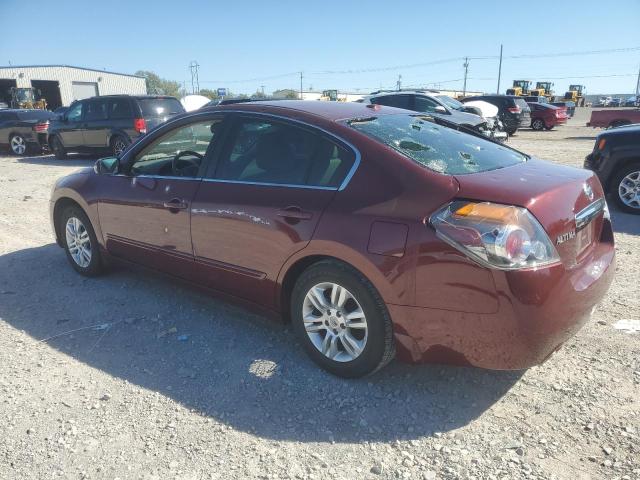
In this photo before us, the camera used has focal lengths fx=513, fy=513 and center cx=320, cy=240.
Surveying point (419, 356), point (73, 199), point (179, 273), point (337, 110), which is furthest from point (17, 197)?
point (419, 356)

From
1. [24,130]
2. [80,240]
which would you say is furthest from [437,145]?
[24,130]

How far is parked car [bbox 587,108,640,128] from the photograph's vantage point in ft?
58.1

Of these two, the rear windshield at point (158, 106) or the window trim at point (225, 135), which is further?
the rear windshield at point (158, 106)

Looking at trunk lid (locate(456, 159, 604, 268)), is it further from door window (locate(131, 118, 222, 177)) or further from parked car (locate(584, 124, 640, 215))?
parked car (locate(584, 124, 640, 215))

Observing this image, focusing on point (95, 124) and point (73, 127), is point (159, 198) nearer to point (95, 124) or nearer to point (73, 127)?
point (95, 124)

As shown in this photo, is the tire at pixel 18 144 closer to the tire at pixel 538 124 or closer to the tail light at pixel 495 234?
the tail light at pixel 495 234

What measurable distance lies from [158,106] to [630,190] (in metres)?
11.1

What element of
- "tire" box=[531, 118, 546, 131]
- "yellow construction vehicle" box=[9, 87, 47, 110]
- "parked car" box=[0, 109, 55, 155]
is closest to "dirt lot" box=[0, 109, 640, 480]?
"parked car" box=[0, 109, 55, 155]

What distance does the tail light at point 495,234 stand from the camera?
243 cm

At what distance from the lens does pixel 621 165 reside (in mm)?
7266

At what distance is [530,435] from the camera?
2590 millimetres

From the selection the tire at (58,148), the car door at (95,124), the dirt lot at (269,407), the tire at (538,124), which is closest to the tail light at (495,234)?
the dirt lot at (269,407)

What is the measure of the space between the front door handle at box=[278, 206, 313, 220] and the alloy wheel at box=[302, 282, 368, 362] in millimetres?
409

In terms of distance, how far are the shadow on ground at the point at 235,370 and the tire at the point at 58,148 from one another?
11840mm
